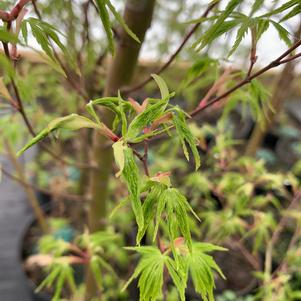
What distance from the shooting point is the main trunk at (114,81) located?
0.56m

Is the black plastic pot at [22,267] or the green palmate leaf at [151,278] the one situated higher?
the green palmate leaf at [151,278]

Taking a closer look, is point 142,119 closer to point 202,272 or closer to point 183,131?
point 183,131

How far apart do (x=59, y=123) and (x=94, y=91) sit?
663 mm

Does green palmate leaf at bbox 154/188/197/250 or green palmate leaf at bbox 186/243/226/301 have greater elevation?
green palmate leaf at bbox 154/188/197/250

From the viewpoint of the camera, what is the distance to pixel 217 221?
93 cm

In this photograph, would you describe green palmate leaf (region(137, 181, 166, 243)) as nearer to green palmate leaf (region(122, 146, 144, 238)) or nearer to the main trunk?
green palmate leaf (region(122, 146, 144, 238))

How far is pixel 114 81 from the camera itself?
0.66 meters

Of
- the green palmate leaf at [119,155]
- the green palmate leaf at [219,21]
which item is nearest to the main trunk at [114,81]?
the green palmate leaf at [219,21]

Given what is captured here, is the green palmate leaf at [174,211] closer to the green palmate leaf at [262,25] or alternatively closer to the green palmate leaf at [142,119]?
the green palmate leaf at [142,119]

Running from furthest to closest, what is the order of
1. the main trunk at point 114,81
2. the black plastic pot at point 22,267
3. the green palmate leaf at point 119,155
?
the black plastic pot at point 22,267 → the main trunk at point 114,81 → the green palmate leaf at point 119,155

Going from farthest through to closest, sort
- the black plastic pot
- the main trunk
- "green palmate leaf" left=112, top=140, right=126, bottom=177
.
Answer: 1. the black plastic pot
2. the main trunk
3. "green palmate leaf" left=112, top=140, right=126, bottom=177

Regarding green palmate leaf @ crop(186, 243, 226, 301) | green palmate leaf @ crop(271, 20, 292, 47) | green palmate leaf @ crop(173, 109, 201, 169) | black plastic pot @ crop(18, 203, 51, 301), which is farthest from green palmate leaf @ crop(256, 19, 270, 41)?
black plastic pot @ crop(18, 203, 51, 301)

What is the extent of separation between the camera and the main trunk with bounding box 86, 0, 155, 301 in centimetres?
56

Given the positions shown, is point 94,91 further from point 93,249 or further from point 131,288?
point 131,288
